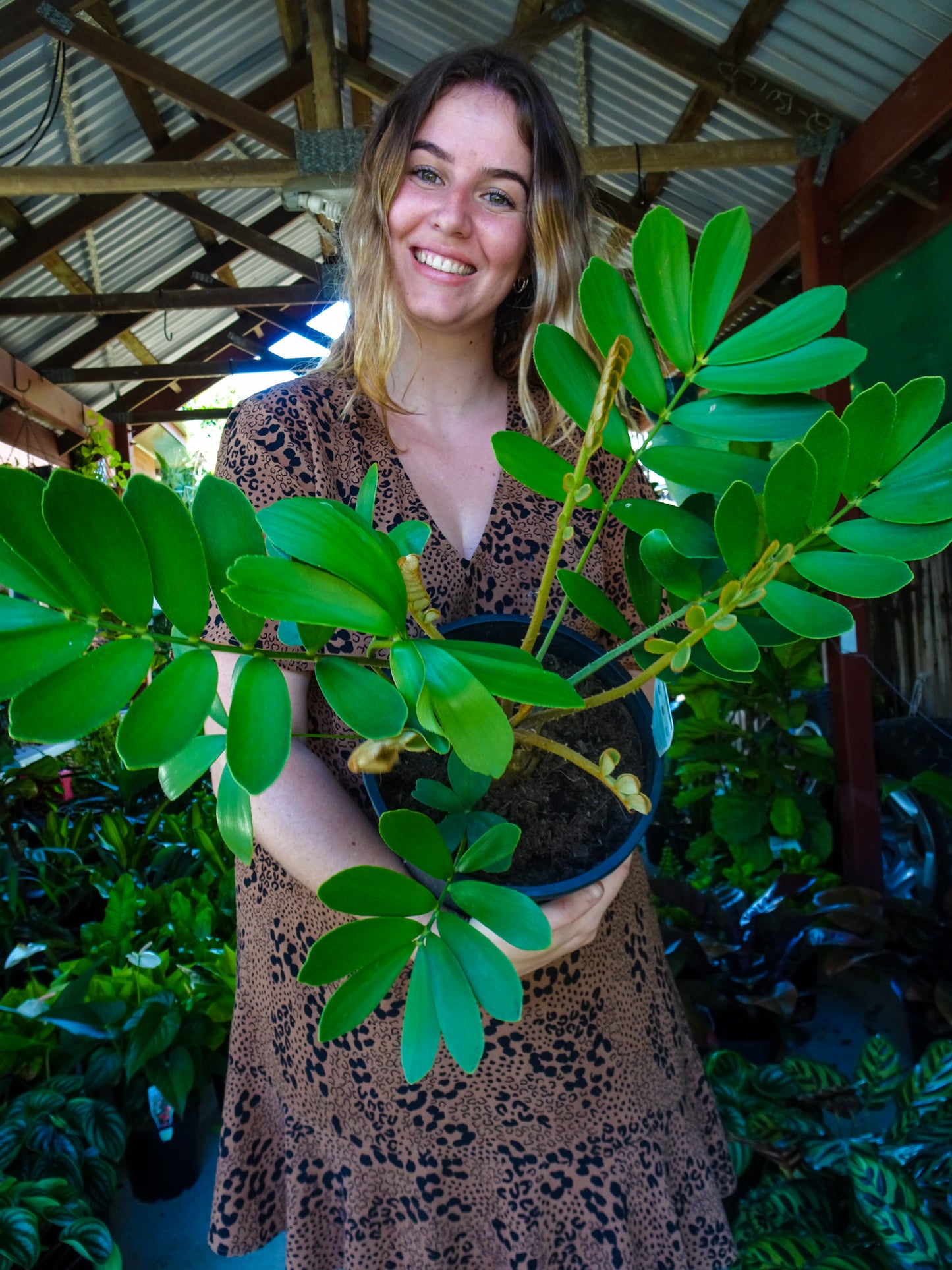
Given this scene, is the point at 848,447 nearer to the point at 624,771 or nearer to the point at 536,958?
the point at 624,771

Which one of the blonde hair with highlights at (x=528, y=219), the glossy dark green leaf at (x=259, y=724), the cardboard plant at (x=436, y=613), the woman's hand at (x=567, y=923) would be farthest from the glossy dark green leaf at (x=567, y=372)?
the blonde hair with highlights at (x=528, y=219)

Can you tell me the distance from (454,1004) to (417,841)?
7 centimetres

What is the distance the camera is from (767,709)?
3193 millimetres

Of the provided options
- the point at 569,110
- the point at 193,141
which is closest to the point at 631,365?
the point at 569,110

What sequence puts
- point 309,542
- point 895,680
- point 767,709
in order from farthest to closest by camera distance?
point 895,680 → point 767,709 → point 309,542

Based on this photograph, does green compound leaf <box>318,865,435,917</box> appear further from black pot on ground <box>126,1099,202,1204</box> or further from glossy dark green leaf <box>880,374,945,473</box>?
black pot on ground <box>126,1099,202,1204</box>

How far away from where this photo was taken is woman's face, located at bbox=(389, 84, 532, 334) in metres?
0.95

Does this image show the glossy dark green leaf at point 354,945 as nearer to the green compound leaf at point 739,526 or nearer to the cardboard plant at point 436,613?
the cardboard plant at point 436,613

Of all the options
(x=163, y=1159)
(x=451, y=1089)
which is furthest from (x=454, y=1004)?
(x=163, y=1159)

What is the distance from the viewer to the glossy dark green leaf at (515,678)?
319 millimetres

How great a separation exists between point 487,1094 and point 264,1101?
12.2 inches

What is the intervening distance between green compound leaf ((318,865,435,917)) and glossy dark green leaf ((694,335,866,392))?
27 centimetres

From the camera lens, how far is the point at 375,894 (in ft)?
1.35

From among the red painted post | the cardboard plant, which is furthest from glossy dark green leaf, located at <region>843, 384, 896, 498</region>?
the red painted post
